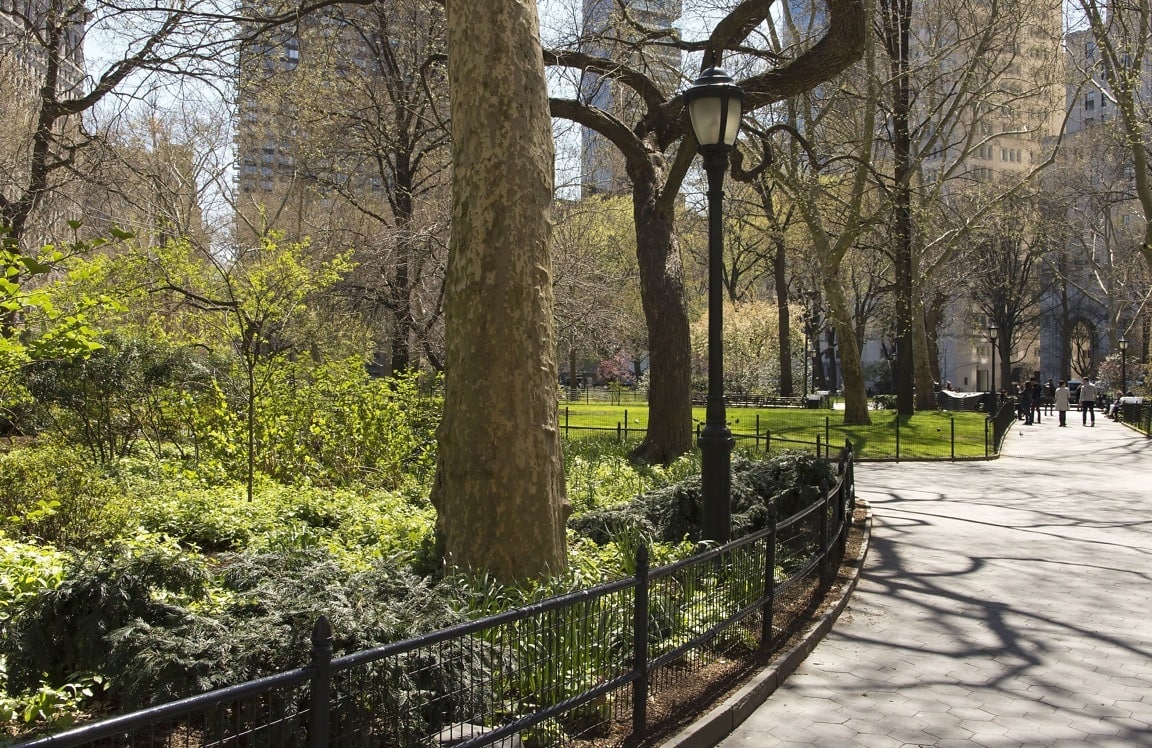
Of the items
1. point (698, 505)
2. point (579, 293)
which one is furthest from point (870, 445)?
point (698, 505)

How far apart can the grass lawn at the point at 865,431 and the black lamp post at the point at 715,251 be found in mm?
11030

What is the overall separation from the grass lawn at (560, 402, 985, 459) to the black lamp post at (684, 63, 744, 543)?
36.2 feet

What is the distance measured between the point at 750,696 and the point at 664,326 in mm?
9477

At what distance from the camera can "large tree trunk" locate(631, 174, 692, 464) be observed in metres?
14.6

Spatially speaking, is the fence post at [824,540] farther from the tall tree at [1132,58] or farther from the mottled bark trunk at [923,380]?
the mottled bark trunk at [923,380]

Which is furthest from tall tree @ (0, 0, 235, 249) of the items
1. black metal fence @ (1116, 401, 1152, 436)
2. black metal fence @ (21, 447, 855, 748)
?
black metal fence @ (1116, 401, 1152, 436)

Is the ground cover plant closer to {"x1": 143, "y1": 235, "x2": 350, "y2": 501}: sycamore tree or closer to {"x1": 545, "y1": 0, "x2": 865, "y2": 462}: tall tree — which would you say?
{"x1": 143, "y1": 235, "x2": 350, "y2": 501}: sycamore tree

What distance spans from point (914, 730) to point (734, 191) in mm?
36724

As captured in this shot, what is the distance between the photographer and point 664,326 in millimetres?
14625

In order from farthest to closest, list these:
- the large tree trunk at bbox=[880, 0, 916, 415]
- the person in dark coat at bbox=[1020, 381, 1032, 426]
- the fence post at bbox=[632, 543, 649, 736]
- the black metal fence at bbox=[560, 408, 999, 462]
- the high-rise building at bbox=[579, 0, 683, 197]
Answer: the person in dark coat at bbox=[1020, 381, 1032, 426] < the large tree trunk at bbox=[880, 0, 916, 415] < the black metal fence at bbox=[560, 408, 999, 462] < the high-rise building at bbox=[579, 0, 683, 197] < the fence post at bbox=[632, 543, 649, 736]

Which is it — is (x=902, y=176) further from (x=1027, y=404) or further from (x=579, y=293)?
(x=1027, y=404)

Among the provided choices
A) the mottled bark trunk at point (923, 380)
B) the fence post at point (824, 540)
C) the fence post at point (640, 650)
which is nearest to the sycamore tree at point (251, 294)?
the fence post at point (824, 540)

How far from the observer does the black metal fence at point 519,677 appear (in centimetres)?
299

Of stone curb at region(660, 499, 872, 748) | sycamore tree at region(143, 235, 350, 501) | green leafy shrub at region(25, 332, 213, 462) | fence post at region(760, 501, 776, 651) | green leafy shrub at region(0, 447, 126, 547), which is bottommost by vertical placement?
stone curb at region(660, 499, 872, 748)
